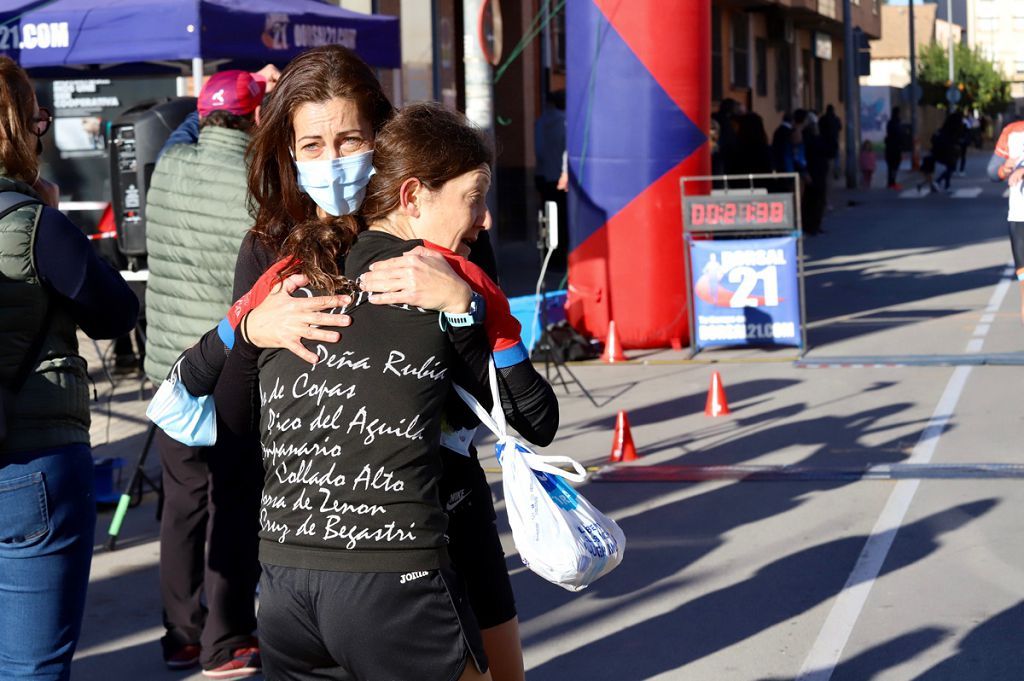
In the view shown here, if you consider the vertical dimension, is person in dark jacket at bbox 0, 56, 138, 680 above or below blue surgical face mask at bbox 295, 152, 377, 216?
below

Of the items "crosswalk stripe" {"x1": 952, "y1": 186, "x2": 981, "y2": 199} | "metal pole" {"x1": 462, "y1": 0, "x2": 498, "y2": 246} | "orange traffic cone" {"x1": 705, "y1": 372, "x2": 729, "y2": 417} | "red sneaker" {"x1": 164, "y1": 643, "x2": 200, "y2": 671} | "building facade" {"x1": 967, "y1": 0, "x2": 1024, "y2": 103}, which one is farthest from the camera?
"building facade" {"x1": 967, "y1": 0, "x2": 1024, "y2": 103}

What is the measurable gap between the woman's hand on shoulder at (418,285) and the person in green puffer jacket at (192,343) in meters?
2.26

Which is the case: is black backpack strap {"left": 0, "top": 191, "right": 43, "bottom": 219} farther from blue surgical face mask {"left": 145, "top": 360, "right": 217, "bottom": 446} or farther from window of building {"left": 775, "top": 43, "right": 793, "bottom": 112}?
window of building {"left": 775, "top": 43, "right": 793, "bottom": 112}

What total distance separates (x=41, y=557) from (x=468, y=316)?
4.68 ft

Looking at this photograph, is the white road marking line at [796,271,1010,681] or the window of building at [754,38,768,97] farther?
the window of building at [754,38,768,97]

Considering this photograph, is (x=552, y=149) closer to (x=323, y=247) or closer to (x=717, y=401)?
(x=717, y=401)

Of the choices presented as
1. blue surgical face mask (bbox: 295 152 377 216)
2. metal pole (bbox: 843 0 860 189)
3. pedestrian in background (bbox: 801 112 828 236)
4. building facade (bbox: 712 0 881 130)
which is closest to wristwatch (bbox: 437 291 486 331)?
blue surgical face mask (bbox: 295 152 377 216)

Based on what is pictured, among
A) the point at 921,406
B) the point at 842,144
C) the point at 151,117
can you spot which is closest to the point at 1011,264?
the point at 921,406

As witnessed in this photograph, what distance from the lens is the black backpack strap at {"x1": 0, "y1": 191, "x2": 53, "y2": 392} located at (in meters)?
3.45

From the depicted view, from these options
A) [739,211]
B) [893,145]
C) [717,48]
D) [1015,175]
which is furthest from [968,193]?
[739,211]

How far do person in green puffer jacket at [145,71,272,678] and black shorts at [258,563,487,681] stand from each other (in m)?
2.14

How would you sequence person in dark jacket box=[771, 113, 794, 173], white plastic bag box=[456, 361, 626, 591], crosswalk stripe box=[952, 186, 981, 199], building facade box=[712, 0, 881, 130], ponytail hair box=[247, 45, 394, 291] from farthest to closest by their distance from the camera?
building facade box=[712, 0, 881, 130]
crosswalk stripe box=[952, 186, 981, 199]
person in dark jacket box=[771, 113, 794, 173]
ponytail hair box=[247, 45, 394, 291]
white plastic bag box=[456, 361, 626, 591]

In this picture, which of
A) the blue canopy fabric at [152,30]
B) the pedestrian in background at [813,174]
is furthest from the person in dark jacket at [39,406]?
the pedestrian in background at [813,174]

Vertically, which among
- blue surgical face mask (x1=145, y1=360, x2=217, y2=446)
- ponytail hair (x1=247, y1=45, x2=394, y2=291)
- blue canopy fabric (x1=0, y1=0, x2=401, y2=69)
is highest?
blue canopy fabric (x1=0, y1=0, x2=401, y2=69)
